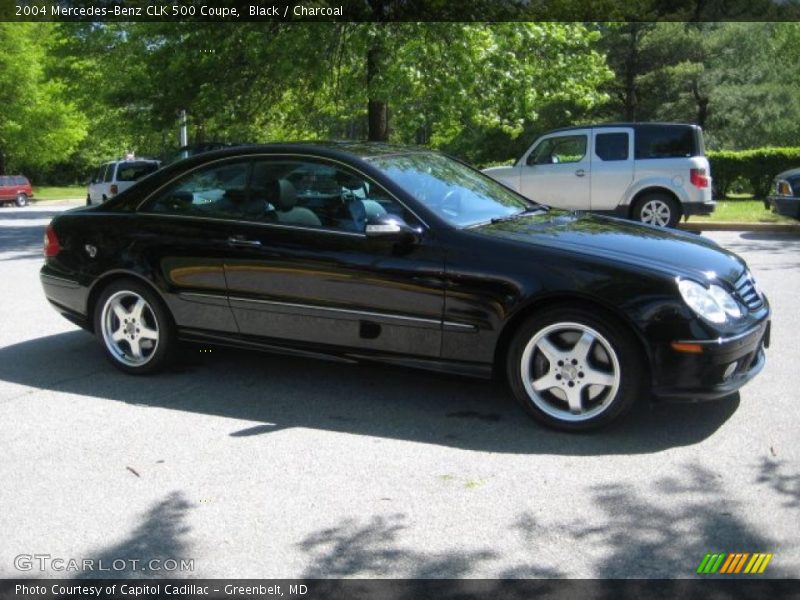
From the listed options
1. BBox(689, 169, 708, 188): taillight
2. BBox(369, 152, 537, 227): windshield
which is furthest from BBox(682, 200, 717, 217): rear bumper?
BBox(369, 152, 537, 227): windshield

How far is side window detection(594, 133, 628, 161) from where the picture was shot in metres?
15.2

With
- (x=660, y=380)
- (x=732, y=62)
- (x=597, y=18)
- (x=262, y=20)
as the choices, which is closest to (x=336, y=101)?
(x=262, y=20)

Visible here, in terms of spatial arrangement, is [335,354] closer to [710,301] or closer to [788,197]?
[710,301]

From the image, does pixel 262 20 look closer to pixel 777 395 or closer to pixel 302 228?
pixel 302 228

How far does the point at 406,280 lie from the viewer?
501cm

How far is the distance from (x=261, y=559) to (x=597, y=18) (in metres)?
21.0

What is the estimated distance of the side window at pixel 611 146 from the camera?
15.2m

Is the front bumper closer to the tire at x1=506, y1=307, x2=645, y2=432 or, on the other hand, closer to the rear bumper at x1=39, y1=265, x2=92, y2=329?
the tire at x1=506, y1=307, x2=645, y2=432

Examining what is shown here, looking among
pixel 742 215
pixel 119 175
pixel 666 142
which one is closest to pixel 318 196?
pixel 666 142

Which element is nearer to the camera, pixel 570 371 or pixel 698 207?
pixel 570 371

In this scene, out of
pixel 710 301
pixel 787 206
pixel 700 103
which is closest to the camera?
pixel 710 301

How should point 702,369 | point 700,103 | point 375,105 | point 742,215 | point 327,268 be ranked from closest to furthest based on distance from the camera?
point 702,369
point 327,268
point 742,215
point 375,105
point 700,103

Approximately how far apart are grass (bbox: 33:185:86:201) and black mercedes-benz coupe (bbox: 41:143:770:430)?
3981cm

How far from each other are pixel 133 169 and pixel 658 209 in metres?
17.1
